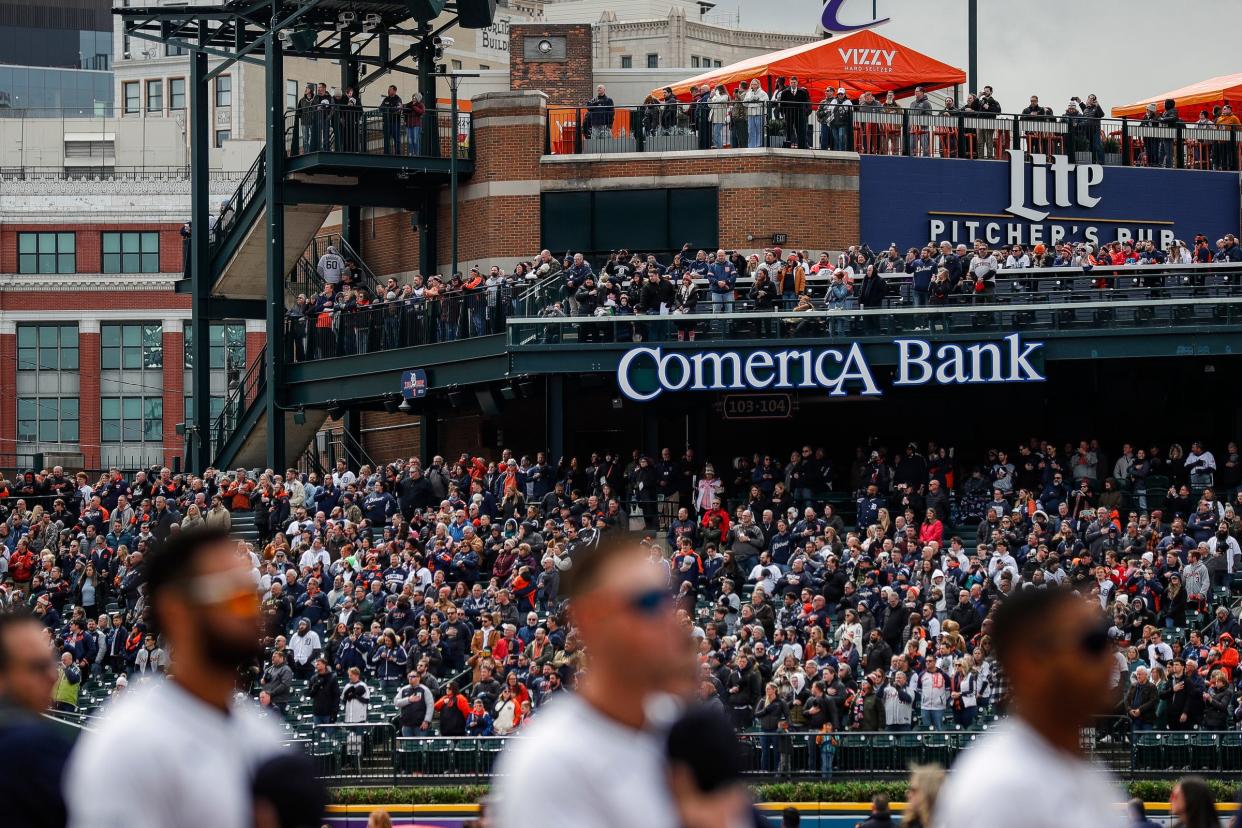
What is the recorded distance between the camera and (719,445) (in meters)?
41.4

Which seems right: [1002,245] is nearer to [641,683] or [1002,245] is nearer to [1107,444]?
[1107,444]

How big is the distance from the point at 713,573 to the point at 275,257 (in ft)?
50.7

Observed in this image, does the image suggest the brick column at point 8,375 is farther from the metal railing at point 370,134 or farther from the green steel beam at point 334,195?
the green steel beam at point 334,195

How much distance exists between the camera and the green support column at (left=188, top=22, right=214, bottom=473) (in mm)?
44094

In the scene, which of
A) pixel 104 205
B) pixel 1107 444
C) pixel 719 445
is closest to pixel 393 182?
pixel 719 445

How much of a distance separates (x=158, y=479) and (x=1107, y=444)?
17.4 metres

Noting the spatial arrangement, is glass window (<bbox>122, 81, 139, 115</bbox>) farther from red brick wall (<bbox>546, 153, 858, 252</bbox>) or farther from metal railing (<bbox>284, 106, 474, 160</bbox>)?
red brick wall (<bbox>546, 153, 858, 252</bbox>)

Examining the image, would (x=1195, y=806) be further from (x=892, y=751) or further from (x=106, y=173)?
(x=106, y=173)

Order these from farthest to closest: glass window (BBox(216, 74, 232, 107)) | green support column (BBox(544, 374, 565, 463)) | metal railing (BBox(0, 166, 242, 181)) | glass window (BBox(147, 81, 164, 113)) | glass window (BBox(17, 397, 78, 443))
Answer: glass window (BBox(147, 81, 164, 113)) < glass window (BBox(216, 74, 232, 107)) < metal railing (BBox(0, 166, 242, 181)) < glass window (BBox(17, 397, 78, 443)) < green support column (BBox(544, 374, 565, 463))

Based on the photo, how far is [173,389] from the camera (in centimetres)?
7944

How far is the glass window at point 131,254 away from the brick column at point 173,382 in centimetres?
223

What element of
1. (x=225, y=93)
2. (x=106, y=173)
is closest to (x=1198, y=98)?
(x=106, y=173)

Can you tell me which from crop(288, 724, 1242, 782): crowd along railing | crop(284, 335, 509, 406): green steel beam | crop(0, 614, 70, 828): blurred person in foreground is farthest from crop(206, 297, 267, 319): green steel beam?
crop(0, 614, 70, 828): blurred person in foreground

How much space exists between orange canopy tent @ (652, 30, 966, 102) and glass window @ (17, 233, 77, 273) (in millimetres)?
40158
